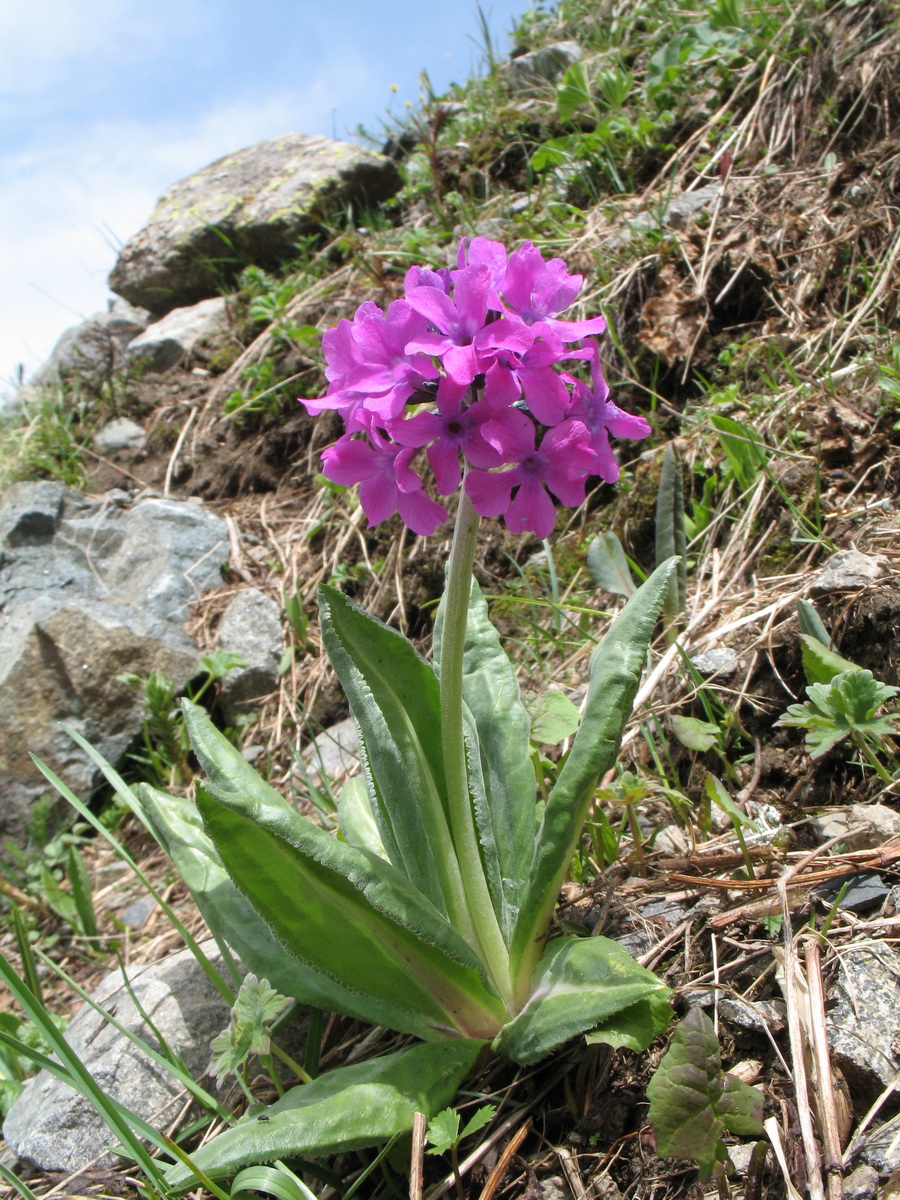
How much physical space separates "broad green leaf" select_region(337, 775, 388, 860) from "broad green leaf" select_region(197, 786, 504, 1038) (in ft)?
1.40

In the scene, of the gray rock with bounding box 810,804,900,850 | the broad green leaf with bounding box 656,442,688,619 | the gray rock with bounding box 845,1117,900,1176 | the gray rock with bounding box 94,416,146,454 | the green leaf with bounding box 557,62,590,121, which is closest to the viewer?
the gray rock with bounding box 845,1117,900,1176

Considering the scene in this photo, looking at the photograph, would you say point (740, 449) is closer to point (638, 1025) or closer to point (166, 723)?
point (638, 1025)

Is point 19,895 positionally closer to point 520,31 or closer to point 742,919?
point 742,919

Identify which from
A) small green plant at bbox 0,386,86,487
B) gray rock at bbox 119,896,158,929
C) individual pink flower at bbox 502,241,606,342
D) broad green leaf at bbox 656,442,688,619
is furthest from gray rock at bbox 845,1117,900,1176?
small green plant at bbox 0,386,86,487

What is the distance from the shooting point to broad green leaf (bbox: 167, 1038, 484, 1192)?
1.23m

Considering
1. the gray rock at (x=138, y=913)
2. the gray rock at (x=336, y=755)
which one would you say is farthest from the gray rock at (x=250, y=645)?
the gray rock at (x=138, y=913)

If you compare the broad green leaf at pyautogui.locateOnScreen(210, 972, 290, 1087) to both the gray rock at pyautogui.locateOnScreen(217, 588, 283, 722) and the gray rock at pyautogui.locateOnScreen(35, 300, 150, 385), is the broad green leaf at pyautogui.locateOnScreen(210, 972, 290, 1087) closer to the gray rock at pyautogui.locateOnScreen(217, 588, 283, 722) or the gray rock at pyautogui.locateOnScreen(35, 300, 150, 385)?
the gray rock at pyautogui.locateOnScreen(217, 588, 283, 722)

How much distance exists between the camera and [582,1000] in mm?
1293

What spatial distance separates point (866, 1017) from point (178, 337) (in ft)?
18.6

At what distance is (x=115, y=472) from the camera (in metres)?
5.10

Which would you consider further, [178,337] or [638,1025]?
[178,337]

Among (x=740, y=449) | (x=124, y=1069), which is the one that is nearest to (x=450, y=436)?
(x=124, y=1069)

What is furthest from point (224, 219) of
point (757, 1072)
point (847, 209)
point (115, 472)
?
point (757, 1072)

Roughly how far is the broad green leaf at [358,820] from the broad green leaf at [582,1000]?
0.54 meters
